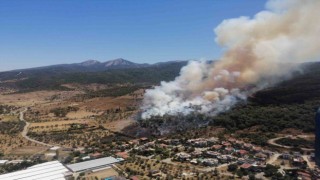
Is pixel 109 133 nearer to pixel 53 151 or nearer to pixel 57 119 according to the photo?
pixel 53 151

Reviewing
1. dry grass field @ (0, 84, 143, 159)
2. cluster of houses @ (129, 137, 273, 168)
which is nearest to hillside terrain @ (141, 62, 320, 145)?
cluster of houses @ (129, 137, 273, 168)

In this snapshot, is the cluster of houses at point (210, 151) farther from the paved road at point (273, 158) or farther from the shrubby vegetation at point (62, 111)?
the shrubby vegetation at point (62, 111)

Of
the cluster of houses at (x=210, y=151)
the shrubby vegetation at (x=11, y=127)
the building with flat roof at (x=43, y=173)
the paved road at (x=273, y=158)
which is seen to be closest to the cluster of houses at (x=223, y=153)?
the cluster of houses at (x=210, y=151)

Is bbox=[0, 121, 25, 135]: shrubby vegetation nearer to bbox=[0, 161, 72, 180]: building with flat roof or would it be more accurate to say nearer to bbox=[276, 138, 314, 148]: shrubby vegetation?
bbox=[0, 161, 72, 180]: building with flat roof

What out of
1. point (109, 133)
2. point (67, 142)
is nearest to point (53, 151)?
point (67, 142)

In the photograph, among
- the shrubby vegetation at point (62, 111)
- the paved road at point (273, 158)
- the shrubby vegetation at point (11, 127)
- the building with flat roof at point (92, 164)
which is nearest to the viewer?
the building with flat roof at point (92, 164)
